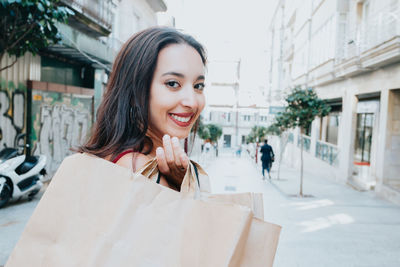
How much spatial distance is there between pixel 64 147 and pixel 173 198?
11.1m

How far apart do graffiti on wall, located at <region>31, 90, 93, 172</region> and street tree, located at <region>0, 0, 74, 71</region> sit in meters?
3.81

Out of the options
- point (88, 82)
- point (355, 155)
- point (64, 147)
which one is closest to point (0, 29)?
point (64, 147)

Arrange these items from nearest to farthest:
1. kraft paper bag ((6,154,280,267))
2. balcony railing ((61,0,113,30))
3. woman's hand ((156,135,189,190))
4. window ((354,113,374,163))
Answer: kraft paper bag ((6,154,280,267)) < woman's hand ((156,135,189,190)) < balcony railing ((61,0,113,30)) < window ((354,113,374,163))

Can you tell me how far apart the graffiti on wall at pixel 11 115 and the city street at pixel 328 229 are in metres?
1.97

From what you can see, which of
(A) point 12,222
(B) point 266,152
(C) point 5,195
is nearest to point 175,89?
(A) point 12,222

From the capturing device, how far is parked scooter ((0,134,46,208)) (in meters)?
6.59

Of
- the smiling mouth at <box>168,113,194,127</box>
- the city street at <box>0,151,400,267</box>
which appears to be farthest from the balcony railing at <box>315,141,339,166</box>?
the smiling mouth at <box>168,113,194,127</box>

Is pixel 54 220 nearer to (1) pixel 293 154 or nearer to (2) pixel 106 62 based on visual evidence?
(2) pixel 106 62

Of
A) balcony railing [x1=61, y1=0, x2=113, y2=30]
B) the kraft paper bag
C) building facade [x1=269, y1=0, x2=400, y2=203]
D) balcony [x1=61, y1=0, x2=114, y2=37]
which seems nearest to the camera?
the kraft paper bag

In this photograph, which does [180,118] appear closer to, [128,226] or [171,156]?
[171,156]

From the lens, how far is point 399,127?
10.5m

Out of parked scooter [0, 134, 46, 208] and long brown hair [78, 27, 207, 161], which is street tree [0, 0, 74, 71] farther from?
long brown hair [78, 27, 207, 161]

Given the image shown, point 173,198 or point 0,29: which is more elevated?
point 0,29

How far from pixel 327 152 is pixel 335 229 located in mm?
10918
